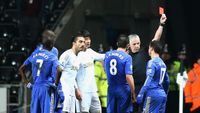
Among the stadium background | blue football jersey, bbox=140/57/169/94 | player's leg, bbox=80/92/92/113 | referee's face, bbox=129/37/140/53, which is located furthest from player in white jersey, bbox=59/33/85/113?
the stadium background

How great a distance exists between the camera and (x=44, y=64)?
15.4 metres

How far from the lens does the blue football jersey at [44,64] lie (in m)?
15.4

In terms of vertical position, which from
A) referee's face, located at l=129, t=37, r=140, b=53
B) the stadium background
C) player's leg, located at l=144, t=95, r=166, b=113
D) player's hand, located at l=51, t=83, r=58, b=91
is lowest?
player's leg, located at l=144, t=95, r=166, b=113

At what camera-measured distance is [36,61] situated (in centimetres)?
1545

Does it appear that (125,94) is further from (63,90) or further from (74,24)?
(74,24)

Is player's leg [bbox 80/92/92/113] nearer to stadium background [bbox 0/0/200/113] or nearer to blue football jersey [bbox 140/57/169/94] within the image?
blue football jersey [bbox 140/57/169/94]

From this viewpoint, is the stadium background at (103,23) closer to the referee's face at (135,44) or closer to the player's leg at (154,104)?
the referee's face at (135,44)

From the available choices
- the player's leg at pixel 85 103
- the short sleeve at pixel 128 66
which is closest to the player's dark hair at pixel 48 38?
the short sleeve at pixel 128 66

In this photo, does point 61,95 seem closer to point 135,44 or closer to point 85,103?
point 85,103

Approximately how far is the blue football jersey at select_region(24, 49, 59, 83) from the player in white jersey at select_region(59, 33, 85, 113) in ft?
2.54

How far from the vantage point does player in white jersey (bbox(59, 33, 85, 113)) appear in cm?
1622

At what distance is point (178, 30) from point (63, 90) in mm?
9970

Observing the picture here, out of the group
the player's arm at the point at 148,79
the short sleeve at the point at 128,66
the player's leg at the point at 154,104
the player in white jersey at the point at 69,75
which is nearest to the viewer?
the player's arm at the point at 148,79

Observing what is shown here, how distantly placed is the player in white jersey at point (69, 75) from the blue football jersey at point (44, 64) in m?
0.77
